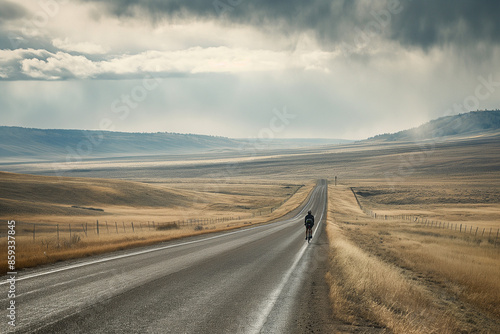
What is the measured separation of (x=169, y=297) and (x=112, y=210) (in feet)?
194

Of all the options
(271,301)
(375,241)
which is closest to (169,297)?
(271,301)

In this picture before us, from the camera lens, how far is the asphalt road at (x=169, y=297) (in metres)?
6.57

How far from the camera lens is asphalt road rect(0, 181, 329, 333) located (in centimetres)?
657

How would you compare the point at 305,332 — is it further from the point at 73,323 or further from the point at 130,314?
the point at 73,323

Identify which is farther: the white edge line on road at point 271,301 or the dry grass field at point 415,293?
the dry grass field at point 415,293

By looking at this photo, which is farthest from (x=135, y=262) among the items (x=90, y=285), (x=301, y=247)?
(x=301, y=247)

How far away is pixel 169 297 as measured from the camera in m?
8.37

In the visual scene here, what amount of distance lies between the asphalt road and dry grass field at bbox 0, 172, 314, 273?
2732 millimetres

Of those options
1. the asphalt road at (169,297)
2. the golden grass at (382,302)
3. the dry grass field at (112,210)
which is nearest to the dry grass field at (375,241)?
the golden grass at (382,302)

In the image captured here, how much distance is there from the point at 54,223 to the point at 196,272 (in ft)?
119

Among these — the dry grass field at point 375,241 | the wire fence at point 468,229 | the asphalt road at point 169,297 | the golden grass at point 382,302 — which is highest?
the asphalt road at point 169,297

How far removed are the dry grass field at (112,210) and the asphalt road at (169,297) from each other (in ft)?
8.96

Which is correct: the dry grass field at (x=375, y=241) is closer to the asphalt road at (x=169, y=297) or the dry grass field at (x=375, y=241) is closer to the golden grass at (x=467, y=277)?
the golden grass at (x=467, y=277)

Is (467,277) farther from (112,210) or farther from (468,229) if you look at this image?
(112,210)
